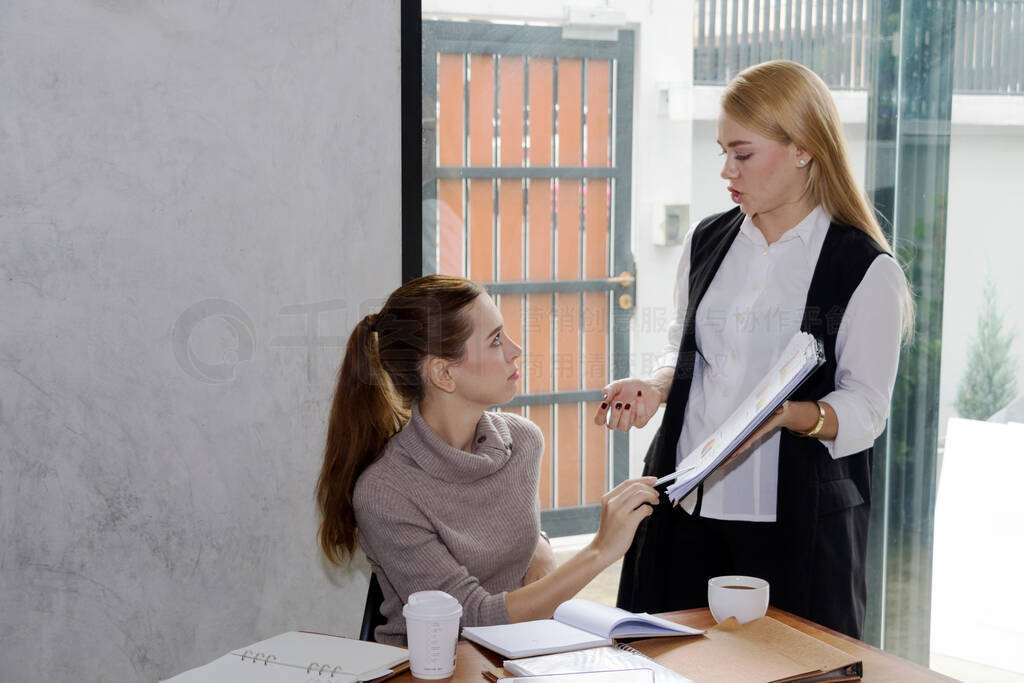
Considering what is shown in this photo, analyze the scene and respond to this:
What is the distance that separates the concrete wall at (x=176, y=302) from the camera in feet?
7.14

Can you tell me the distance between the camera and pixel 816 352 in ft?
4.77

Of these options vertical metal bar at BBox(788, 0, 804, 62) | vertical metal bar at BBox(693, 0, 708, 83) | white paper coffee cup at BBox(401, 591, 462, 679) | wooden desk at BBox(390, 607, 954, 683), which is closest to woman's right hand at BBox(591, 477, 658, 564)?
wooden desk at BBox(390, 607, 954, 683)

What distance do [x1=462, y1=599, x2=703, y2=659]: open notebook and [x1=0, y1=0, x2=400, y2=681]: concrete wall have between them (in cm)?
121

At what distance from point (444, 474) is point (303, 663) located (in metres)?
0.50

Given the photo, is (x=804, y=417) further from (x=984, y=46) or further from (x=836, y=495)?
(x=984, y=46)

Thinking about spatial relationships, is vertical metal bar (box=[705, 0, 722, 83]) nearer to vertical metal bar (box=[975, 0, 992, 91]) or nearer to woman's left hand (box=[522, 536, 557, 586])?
vertical metal bar (box=[975, 0, 992, 91])

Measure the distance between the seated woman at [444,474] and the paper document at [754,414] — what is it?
12 centimetres

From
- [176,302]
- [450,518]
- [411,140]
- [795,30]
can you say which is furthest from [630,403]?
[795,30]

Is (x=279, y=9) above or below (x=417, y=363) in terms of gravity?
above

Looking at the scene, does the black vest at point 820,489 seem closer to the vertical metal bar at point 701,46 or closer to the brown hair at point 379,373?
the brown hair at point 379,373

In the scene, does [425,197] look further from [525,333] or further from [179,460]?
[179,460]

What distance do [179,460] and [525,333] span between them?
0.97m

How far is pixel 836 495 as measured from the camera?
1.89 meters

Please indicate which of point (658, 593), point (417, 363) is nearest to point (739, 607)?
point (658, 593)
